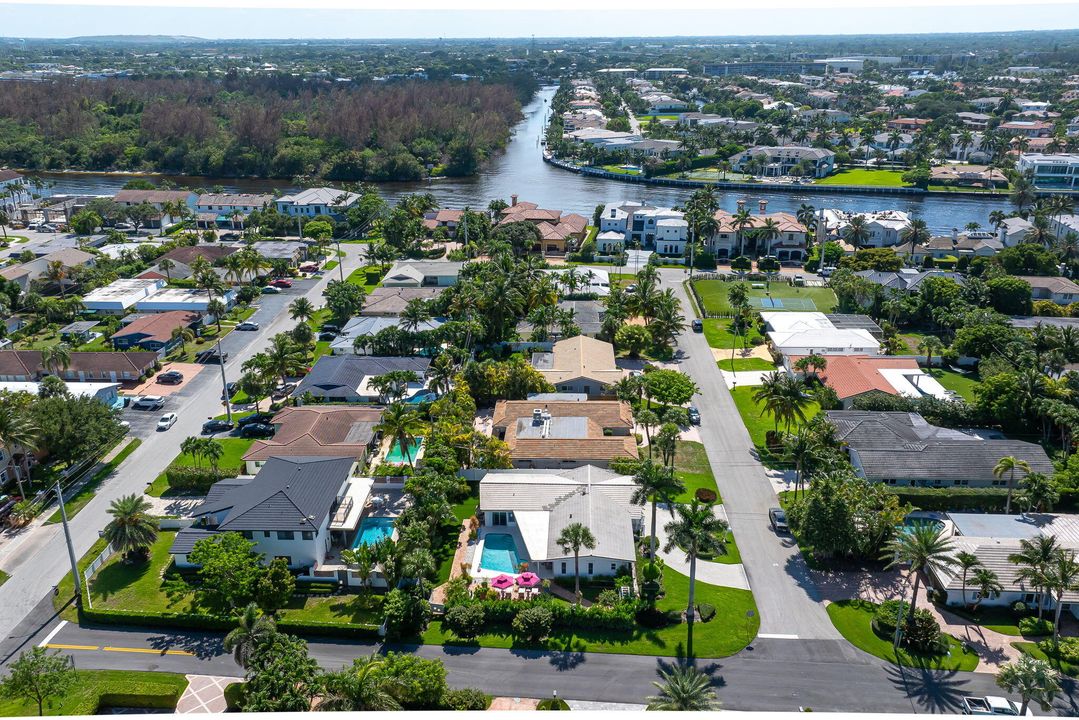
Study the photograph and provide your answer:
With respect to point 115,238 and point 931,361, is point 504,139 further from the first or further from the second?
point 931,361

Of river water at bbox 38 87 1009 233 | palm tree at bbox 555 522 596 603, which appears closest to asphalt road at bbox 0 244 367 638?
palm tree at bbox 555 522 596 603

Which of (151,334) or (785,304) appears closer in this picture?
(151,334)

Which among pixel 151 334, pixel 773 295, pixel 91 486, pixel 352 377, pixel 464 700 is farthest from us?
pixel 773 295

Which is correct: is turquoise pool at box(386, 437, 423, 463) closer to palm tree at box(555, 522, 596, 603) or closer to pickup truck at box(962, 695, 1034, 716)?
palm tree at box(555, 522, 596, 603)

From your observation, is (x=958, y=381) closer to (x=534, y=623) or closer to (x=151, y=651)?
(x=534, y=623)

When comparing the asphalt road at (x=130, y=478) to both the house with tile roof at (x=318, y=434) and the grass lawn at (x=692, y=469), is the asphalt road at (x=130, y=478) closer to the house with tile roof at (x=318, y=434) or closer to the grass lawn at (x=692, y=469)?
the house with tile roof at (x=318, y=434)

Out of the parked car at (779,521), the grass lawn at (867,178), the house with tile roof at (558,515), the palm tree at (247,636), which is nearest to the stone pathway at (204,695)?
the palm tree at (247,636)

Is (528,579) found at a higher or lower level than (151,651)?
higher

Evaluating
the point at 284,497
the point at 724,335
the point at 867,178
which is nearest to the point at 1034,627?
the point at 284,497
